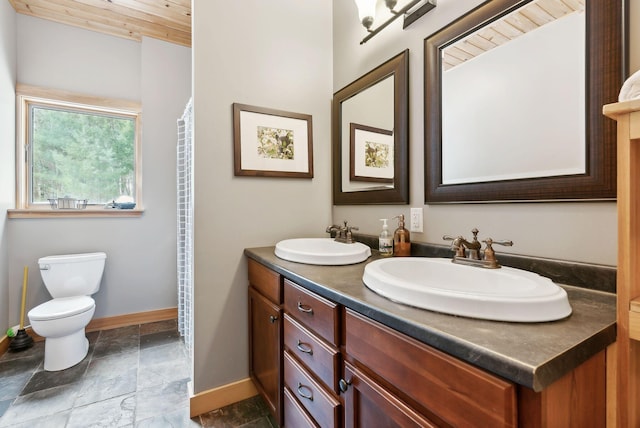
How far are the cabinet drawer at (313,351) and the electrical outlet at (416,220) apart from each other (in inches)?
26.9

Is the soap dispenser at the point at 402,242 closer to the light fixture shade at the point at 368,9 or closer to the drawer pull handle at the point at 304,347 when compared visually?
the drawer pull handle at the point at 304,347

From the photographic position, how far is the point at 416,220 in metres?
1.34

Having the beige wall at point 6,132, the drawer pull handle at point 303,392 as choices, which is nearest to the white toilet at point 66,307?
the beige wall at point 6,132

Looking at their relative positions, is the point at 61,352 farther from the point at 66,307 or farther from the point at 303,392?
the point at 303,392

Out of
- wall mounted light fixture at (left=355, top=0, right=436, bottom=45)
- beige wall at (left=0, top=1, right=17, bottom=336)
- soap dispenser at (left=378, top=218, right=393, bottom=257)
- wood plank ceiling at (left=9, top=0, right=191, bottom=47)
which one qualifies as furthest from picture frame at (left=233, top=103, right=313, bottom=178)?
beige wall at (left=0, top=1, right=17, bottom=336)

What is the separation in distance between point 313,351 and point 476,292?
1.89 feet

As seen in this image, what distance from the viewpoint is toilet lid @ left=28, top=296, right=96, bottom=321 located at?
1.81 m

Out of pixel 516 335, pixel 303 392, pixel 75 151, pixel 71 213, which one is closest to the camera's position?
pixel 516 335

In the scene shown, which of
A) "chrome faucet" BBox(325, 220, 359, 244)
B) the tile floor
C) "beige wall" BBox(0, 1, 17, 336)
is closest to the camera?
the tile floor

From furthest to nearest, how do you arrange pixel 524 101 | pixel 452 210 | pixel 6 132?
pixel 6 132, pixel 452 210, pixel 524 101

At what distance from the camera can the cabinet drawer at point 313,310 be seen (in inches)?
35.0

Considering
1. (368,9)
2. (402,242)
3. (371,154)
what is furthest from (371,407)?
(368,9)

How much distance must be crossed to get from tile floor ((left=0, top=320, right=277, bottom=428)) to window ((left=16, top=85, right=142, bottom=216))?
3.99ft

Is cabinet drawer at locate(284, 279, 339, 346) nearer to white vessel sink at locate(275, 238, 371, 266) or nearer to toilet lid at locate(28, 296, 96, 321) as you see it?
white vessel sink at locate(275, 238, 371, 266)
